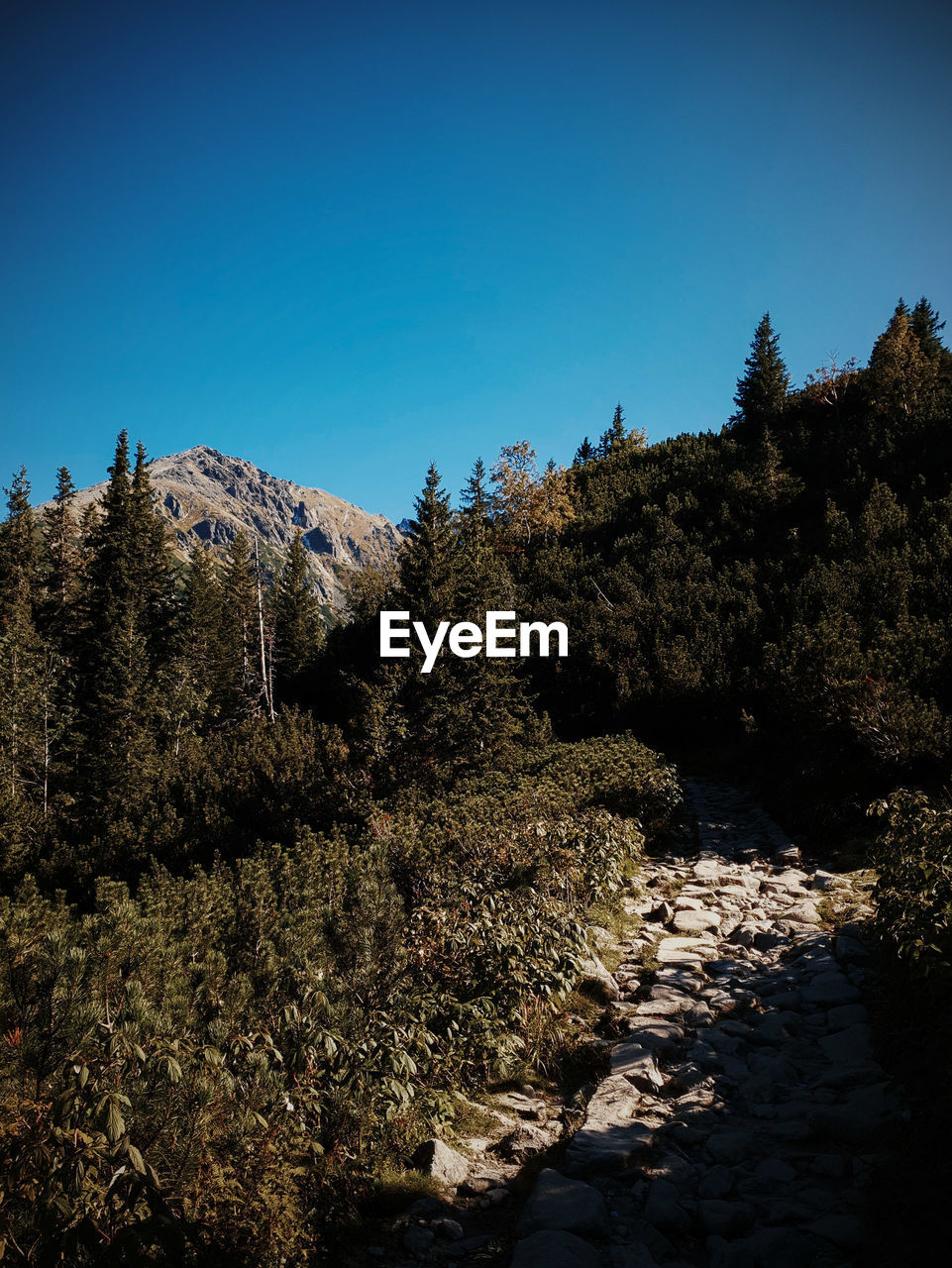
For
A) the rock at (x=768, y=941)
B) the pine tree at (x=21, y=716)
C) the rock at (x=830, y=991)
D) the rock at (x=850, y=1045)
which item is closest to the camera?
the rock at (x=850, y=1045)

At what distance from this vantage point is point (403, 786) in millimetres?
14344

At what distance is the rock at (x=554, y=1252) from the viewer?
107 inches

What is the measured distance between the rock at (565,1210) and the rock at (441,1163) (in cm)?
45

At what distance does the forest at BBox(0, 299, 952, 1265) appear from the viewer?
2.75 metres

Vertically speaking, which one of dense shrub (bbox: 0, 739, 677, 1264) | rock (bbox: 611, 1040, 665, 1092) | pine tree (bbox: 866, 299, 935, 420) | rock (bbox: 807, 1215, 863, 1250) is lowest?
rock (bbox: 611, 1040, 665, 1092)

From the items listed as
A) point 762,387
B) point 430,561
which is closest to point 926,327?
point 762,387

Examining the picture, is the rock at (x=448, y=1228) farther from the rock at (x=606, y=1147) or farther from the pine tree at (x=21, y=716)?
the pine tree at (x=21, y=716)

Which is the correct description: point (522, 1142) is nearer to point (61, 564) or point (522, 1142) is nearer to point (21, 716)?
point (21, 716)

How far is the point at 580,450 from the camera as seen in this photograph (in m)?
80.7

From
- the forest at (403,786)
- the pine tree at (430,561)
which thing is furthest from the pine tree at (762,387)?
the pine tree at (430,561)

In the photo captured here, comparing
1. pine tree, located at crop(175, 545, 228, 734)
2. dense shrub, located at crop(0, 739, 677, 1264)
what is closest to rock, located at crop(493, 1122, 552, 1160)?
dense shrub, located at crop(0, 739, 677, 1264)

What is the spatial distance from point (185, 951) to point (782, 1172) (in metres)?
3.97

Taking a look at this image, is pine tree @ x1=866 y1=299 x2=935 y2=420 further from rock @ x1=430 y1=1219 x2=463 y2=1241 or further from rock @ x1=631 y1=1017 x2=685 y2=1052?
rock @ x1=430 y1=1219 x2=463 y2=1241

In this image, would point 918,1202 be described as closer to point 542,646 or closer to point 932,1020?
point 932,1020
